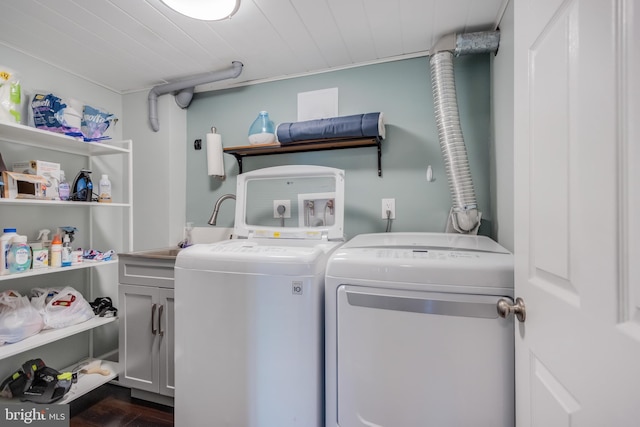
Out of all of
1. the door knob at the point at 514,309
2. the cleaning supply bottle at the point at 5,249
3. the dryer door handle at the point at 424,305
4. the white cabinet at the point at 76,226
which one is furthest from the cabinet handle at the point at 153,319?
the door knob at the point at 514,309

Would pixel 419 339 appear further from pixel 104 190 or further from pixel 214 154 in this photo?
pixel 104 190

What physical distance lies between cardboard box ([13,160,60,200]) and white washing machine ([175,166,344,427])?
1078 millimetres

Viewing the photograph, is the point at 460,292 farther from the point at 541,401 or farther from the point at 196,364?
the point at 196,364

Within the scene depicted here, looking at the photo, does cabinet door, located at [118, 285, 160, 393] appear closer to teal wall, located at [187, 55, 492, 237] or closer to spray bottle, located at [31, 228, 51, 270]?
spray bottle, located at [31, 228, 51, 270]

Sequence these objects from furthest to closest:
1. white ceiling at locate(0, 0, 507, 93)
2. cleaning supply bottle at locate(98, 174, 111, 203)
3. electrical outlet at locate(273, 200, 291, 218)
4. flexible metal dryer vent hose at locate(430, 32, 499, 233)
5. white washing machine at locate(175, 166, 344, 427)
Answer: cleaning supply bottle at locate(98, 174, 111, 203) → electrical outlet at locate(273, 200, 291, 218) → flexible metal dryer vent hose at locate(430, 32, 499, 233) → white ceiling at locate(0, 0, 507, 93) → white washing machine at locate(175, 166, 344, 427)

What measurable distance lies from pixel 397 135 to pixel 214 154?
4.53 feet

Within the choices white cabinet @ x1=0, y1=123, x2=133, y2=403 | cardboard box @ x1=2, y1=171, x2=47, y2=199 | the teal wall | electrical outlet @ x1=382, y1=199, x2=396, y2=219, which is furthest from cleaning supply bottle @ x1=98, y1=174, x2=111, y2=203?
electrical outlet @ x1=382, y1=199, x2=396, y2=219

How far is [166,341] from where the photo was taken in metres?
1.69

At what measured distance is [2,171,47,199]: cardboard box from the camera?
148 cm

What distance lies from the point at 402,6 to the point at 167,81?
183 cm

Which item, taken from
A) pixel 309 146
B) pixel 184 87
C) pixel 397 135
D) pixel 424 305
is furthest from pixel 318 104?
pixel 424 305

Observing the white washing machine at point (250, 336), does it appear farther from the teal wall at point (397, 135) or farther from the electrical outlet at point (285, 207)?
the teal wall at point (397, 135)

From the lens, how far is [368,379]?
3.44 feet

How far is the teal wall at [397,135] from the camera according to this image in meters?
1.73
